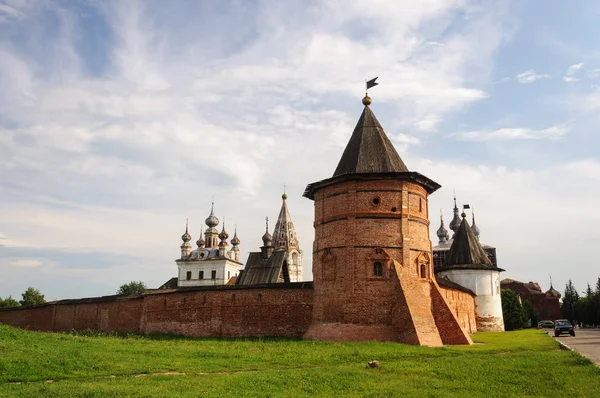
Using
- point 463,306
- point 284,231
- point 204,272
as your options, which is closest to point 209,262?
point 204,272

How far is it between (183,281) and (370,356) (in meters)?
63.2

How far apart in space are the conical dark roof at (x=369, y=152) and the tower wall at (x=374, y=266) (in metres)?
0.73

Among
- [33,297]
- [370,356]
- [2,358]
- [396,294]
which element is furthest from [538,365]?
[33,297]

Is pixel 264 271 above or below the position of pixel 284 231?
below

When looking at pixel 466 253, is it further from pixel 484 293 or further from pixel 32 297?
pixel 32 297

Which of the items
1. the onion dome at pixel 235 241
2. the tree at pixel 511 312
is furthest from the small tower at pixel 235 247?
the tree at pixel 511 312

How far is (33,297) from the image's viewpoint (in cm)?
5953

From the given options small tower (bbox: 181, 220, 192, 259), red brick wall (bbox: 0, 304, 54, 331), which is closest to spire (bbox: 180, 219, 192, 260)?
small tower (bbox: 181, 220, 192, 259)

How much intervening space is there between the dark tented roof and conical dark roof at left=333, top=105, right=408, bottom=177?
2391 centimetres

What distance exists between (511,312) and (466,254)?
11221 mm

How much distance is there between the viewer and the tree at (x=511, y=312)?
44.1 m

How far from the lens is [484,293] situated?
1420 inches

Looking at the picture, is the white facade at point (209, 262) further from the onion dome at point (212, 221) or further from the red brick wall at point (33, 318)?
the red brick wall at point (33, 318)

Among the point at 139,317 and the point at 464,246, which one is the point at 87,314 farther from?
the point at 464,246
